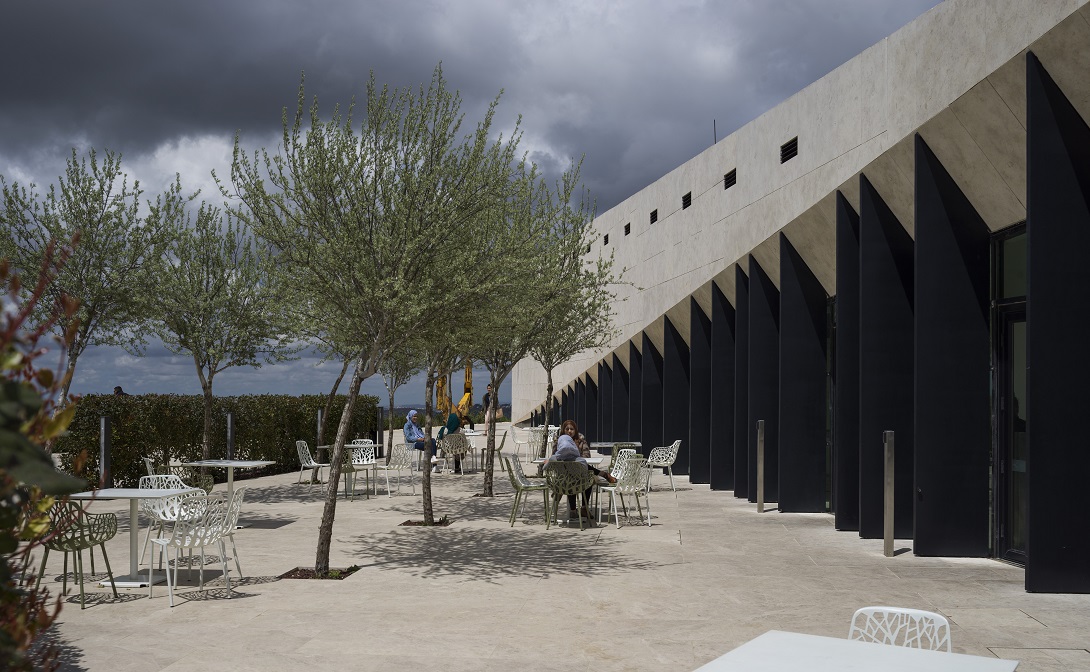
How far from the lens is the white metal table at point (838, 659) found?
3.07m

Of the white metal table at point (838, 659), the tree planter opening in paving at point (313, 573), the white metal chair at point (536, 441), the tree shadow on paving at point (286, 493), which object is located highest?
the white metal table at point (838, 659)

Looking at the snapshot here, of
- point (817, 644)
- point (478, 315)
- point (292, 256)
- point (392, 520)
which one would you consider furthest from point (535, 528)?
point (817, 644)

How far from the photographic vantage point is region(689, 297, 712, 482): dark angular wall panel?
19.4 m

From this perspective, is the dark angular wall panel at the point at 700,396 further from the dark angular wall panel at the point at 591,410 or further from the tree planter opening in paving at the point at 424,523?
the dark angular wall panel at the point at 591,410

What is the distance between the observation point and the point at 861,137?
11406 millimetres

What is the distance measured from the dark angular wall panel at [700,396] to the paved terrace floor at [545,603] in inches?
297

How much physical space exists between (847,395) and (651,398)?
508 inches

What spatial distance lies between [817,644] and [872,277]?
7.97 meters

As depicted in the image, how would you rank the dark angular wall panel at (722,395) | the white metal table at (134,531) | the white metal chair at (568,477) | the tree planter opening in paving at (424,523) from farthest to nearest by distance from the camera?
the dark angular wall panel at (722,395) → the tree planter opening in paving at (424,523) → the white metal chair at (568,477) → the white metal table at (134,531)

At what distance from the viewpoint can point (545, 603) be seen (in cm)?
738

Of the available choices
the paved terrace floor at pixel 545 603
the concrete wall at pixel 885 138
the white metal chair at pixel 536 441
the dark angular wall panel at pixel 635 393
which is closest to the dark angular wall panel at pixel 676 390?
the concrete wall at pixel 885 138

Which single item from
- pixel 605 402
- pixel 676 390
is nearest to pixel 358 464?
pixel 676 390

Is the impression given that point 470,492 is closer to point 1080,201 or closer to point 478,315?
point 478,315

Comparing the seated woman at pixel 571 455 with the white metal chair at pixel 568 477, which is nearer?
the white metal chair at pixel 568 477
